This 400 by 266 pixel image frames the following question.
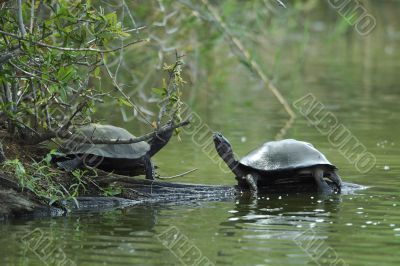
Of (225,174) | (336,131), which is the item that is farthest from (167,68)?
(336,131)

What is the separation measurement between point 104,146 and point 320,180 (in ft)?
6.79

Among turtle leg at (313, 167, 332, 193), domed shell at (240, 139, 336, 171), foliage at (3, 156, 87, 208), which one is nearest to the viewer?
foliage at (3, 156, 87, 208)

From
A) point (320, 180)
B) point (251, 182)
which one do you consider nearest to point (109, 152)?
point (251, 182)

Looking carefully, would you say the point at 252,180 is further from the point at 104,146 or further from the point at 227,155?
the point at 104,146

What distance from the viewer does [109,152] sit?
8.80 metres

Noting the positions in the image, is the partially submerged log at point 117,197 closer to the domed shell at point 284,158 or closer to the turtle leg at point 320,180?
the domed shell at point 284,158

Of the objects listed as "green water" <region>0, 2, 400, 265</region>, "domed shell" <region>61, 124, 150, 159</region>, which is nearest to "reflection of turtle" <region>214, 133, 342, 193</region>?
"green water" <region>0, 2, 400, 265</region>

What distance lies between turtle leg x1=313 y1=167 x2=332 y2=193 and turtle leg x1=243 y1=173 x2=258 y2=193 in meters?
0.57

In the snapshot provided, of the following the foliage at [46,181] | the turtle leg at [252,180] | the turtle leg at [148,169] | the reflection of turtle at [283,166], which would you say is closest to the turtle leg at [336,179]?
the reflection of turtle at [283,166]

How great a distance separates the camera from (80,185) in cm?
856

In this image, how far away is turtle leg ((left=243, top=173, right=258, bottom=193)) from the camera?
9.13m

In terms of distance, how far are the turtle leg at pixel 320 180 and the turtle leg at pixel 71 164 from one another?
223cm

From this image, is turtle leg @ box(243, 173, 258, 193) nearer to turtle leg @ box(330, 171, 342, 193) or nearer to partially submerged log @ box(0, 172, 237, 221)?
partially submerged log @ box(0, 172, 237, 221)

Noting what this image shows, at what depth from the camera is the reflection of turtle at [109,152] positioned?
8648mm
